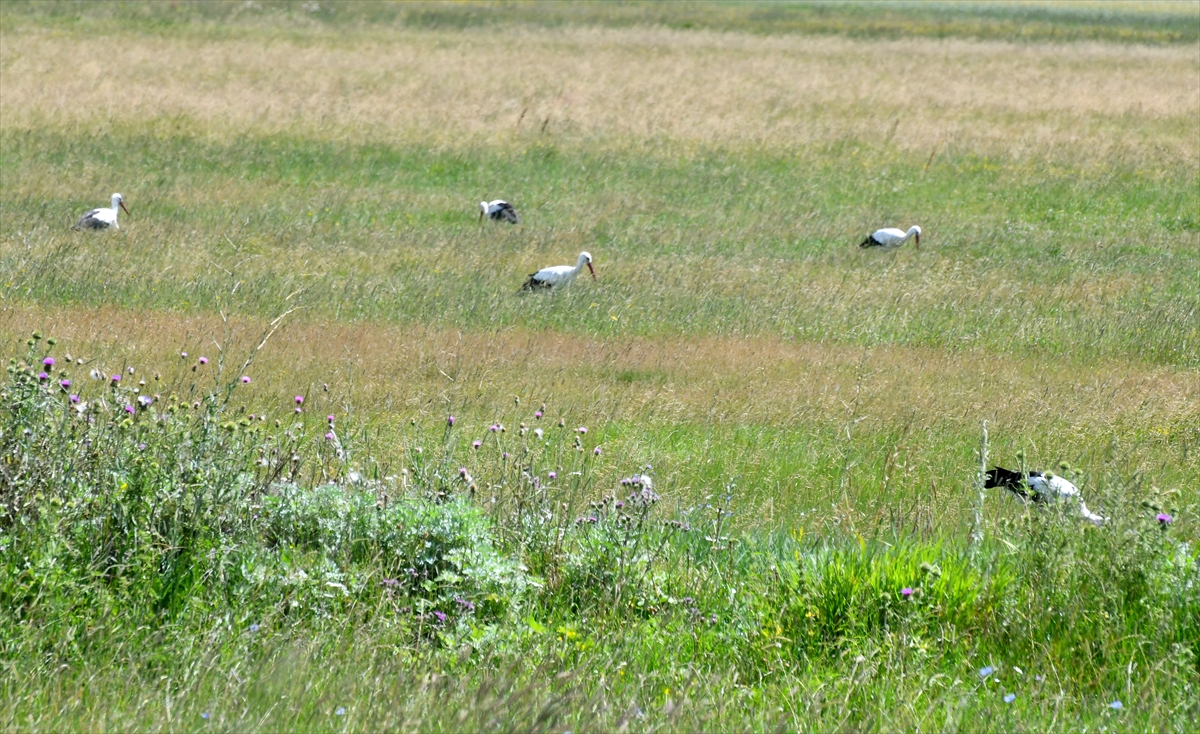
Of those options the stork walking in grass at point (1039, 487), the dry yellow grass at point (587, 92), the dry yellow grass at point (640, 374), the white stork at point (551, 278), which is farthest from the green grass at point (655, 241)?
the stork walking in grass at point (1039, 487)

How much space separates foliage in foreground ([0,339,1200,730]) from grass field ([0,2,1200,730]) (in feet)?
0.07

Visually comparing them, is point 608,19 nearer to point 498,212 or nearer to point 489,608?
point 498,212

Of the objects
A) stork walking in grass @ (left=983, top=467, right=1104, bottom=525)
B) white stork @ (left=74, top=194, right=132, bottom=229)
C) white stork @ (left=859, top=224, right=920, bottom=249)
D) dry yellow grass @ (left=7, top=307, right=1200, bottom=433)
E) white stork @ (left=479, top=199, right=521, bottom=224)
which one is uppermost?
stork walking in grass @ (left=983, top=467, right=1104, bottom=525)

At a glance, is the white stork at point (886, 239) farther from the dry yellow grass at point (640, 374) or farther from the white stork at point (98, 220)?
the white stork at point (98, 220)

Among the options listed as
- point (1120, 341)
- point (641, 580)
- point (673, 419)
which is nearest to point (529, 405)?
point (673, 419)

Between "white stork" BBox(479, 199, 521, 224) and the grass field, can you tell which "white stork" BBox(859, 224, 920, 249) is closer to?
the grass field

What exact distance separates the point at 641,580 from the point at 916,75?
102 ft

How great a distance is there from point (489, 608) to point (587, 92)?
2576 centimetres

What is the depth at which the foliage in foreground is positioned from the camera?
3.89 meters

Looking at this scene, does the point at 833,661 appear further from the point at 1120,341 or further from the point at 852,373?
the point at 1120,341

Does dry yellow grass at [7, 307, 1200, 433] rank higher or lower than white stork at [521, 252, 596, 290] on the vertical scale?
higher

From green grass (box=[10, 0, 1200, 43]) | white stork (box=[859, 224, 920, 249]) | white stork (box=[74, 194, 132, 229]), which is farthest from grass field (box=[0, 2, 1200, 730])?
green grass (box=[10, 0, 1200, 43])

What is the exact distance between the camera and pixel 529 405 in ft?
30.2

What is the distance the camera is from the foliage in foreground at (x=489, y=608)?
3891mm
